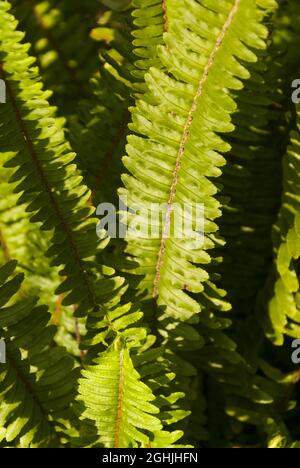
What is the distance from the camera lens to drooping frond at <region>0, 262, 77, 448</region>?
1.52 metres

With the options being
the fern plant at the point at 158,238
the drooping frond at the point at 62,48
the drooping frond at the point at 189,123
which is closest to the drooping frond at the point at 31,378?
the fern plant at the point at 158,238

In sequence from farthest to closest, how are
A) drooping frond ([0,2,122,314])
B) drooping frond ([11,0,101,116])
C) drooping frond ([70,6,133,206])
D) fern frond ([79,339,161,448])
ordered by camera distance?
drooping frond ([11,0,101,116]) → drooping frond ([70,6,133,206]) → drooping frond ([0,2,122,314]) → fern frond ([79,339,161,448])

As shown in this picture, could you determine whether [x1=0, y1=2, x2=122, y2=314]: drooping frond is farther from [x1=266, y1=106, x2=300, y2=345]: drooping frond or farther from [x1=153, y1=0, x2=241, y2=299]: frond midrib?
[x1=266, y1=106, x2=300, y2=345]: drooping frond

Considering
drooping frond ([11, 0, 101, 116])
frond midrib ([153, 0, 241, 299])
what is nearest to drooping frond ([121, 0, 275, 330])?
frond midrib ([153, 0, 241, 299])

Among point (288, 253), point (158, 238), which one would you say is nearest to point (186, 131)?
point (158, 238)

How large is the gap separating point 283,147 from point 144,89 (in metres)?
0.54

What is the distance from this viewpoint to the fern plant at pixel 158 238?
1.41 m

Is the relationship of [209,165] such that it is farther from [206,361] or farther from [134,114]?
[206,361]

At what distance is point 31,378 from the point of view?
1.58m

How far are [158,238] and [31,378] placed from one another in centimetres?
44

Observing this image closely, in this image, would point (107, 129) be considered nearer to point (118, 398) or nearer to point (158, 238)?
point (158, 238)

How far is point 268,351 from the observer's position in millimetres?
2057

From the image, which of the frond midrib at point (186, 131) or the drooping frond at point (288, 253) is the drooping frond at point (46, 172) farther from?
the drooping frond at point (288, 253)
